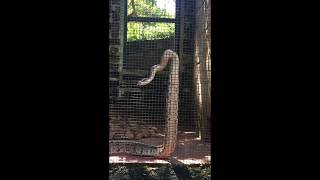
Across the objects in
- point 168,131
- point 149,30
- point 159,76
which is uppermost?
point 149,30

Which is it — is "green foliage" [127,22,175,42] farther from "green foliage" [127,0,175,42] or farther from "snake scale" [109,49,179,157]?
"snake scale" [109,49,179,157]

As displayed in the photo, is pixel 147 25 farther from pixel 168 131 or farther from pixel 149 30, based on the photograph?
pixel 168 131

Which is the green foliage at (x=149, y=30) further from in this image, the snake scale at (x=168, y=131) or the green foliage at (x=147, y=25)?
the snake scale at (x=168, y=131)

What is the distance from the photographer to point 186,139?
229 centimetres

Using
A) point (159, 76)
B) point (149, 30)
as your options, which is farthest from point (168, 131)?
point (149, 30)

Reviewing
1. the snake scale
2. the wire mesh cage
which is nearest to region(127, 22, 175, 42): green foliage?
the wire mesh cage

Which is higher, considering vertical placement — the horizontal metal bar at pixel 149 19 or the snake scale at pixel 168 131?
the horizontal metal bar at pixel 149 19

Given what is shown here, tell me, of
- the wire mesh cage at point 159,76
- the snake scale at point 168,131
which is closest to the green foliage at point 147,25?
the wire mesh cage at point 159,76

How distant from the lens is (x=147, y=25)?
235 centimetres

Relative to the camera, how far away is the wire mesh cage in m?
2.02

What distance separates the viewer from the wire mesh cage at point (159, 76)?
202 cm

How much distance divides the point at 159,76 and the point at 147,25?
1.32ft

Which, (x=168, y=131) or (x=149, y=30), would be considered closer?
(x=168, y=131)
